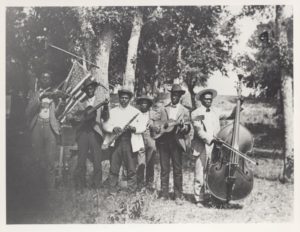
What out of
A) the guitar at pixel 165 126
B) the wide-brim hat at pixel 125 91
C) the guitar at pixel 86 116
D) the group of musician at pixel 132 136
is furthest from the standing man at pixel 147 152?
the guitar at pixel 86 116

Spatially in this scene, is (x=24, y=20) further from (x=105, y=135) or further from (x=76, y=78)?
(x=105, y=135)

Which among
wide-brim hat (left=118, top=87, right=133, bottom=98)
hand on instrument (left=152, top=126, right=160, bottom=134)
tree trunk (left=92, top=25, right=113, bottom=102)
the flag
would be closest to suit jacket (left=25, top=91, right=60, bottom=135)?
the flag

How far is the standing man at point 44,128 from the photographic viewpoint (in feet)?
22.9

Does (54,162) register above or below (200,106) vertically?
below

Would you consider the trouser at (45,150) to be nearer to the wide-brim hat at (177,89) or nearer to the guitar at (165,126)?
the guitar at (165,126)

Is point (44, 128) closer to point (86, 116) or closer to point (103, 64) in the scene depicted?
point (86, 116)

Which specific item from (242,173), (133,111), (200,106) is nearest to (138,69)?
(133,111)

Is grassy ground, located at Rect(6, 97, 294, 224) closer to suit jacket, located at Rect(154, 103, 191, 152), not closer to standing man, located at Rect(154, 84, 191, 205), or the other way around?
standing man, located at Rect(154, 84, 191, 205)

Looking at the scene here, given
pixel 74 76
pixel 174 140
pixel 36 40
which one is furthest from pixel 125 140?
pixel 36 40

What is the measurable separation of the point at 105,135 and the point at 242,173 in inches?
85.2

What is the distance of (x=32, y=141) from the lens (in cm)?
700

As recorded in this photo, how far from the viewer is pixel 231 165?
6633mm

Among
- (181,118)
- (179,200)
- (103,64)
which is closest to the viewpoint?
(181,118)

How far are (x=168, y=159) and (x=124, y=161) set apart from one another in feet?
2.25
